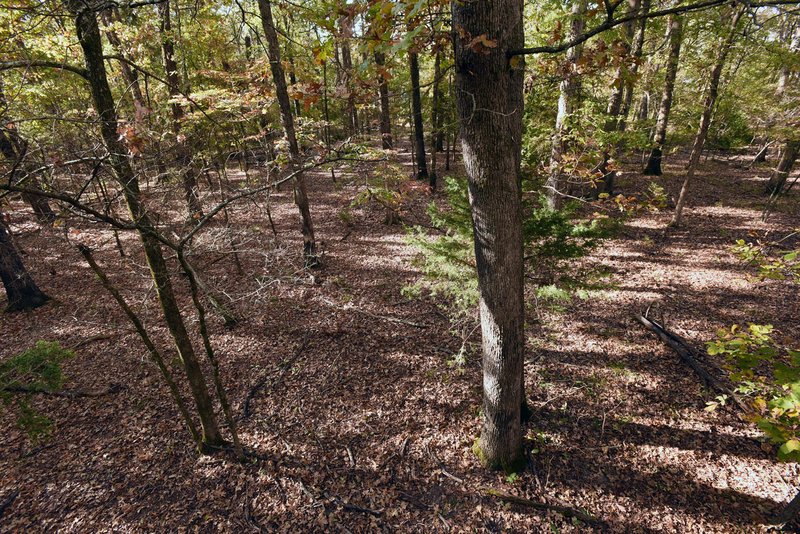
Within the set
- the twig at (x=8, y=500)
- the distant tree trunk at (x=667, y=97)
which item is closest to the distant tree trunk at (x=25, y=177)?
the twig at (x=8, y=500)

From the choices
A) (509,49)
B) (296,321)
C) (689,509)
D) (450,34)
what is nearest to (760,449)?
(689,509)

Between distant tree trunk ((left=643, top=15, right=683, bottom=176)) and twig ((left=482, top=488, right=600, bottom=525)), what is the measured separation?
31.7 ft

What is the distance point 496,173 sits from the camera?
3406 millimetres

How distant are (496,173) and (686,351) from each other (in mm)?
6380

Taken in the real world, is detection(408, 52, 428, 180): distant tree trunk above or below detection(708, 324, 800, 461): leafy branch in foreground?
above

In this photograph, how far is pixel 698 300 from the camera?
8.52 m

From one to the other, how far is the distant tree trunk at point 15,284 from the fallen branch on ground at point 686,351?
14.8 m

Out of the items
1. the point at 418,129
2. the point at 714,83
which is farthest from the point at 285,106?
the point at 714,83

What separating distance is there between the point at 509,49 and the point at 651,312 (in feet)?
25.5

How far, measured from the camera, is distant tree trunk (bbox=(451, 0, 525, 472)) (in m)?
Result: 2.95

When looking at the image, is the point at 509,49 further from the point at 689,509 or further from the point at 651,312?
the point at 651,312

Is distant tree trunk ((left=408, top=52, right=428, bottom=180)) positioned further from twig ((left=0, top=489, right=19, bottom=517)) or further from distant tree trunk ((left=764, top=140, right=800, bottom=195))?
twig ((left=0, top=489, right=19, bottom=517))

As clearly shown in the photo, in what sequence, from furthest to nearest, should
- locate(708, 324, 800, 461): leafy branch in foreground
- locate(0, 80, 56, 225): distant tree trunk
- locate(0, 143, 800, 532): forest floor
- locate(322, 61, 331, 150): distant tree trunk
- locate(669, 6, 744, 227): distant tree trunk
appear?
1. locate(669, 6, 744, 227): distant tree trunk
2. locate(0, 143, 800, 532): forest floor
3. locate(322, 61, 331, 150): distant tree trunk
4. locate(708, 324, 800, 461): leafy branch in foreground
5. locate(0, 80, 56, 225): distant tree trunk

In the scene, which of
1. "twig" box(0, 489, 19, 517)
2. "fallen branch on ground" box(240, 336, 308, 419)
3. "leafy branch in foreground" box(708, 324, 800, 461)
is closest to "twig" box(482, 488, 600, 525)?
"leafy branch in foreground" box(708, 324, 800, 461)
